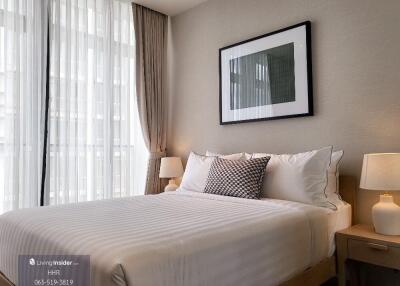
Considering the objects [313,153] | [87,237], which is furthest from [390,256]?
[87,237]

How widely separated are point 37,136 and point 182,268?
2222 millimetres

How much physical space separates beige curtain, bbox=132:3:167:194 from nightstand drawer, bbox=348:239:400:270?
229 centimetres

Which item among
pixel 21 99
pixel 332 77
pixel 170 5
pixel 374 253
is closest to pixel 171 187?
pixel 21 99

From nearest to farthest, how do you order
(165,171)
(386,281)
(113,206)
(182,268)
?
(182,268), (113,206), (386,281), (165,171)

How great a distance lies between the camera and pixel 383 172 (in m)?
1.85

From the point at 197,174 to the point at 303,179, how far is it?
924 mm

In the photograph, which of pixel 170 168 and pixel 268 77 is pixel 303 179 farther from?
pixel 170 168

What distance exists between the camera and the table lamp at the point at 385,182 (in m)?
1.83

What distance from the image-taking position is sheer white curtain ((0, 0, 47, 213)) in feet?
8.73

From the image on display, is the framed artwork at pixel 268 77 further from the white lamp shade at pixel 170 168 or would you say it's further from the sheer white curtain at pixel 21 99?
the sheer white curtain at pixel 21 99

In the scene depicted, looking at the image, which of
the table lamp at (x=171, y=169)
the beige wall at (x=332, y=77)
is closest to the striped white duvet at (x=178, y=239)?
Result: the beige wall at (x=332, y=77)

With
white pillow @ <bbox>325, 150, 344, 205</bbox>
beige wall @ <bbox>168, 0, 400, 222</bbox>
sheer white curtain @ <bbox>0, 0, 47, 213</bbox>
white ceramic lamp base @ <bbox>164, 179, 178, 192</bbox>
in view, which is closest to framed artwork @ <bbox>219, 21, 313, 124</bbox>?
beige wall @ <bbox>168, 0, 400, 222</bbox>

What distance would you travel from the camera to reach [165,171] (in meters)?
3.37

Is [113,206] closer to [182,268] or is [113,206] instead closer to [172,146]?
[182,268]
